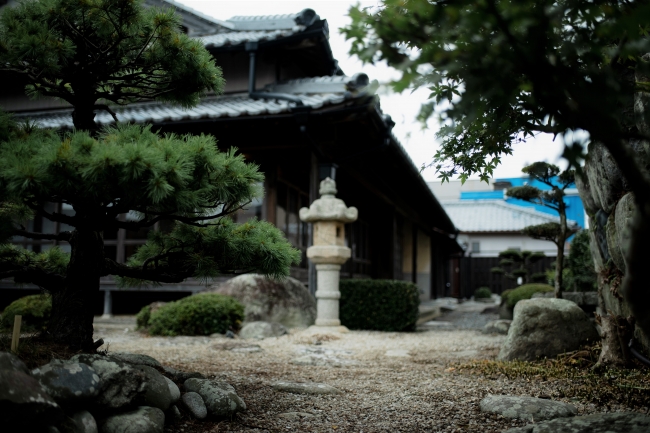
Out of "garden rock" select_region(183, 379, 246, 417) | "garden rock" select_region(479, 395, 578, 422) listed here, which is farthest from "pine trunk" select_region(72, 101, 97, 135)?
"garden rock" select_region(479, 395, 578, 422)

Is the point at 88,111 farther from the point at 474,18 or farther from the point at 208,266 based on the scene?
the point at 474,18

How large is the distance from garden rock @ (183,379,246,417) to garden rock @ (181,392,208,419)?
1.7 inches

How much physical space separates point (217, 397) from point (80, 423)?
2.94 feet

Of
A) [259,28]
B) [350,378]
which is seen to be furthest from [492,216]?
[350,378]

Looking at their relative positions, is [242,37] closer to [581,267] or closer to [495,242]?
[581,267]

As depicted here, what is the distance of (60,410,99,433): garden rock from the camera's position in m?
2.14

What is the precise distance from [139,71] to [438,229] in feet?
61.0

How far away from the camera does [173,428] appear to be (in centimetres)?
267

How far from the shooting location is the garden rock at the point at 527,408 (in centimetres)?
293

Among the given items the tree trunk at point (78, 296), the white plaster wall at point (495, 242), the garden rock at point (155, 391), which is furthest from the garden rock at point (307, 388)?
the white plaster wall at point (495, 242)

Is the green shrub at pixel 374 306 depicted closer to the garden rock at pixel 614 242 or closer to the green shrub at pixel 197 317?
the green shrub at pixel 197 317

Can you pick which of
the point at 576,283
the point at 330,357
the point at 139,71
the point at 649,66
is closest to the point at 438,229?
the point at 576,283

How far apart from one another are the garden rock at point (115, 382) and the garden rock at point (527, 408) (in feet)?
6.17

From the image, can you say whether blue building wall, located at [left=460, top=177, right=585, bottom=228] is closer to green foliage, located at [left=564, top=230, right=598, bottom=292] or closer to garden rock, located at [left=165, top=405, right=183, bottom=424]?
green foliage, located at [left=564, top=230, right=598, bottom=292]
